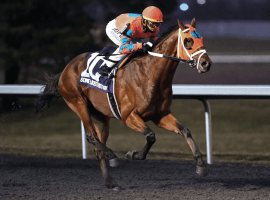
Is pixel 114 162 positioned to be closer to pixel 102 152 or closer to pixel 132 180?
pixel 102 152

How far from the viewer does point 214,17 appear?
1580 centimetres

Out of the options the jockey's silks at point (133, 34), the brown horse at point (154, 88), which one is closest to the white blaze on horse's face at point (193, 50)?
the brown horse at point (154, 88)

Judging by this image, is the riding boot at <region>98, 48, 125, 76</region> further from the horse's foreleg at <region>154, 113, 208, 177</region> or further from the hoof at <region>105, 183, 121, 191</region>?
the hoof at <region>105, 183, 121, 191</region>

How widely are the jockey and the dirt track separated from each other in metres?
1.09

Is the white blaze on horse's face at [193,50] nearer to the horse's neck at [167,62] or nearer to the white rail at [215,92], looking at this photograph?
the horse's neck at [167,62]

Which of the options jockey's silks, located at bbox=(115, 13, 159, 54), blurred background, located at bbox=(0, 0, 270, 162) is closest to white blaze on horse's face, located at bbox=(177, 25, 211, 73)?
jockey's silks, located at bbox=(115, 13, 159, 54)

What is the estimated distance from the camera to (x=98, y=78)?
3811mm

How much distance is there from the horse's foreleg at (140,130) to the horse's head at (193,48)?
615mm

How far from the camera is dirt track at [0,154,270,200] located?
3.48 metres

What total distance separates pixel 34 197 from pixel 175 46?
1684 millimetres

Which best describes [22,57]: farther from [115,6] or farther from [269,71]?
[269,71]

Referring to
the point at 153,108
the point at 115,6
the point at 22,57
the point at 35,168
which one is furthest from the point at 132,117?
the point at 115,6

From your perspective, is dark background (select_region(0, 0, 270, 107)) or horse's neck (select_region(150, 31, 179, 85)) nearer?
horse's neck (select_region(150, 31, 179, 85))

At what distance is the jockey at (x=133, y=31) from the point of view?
3395 mm
